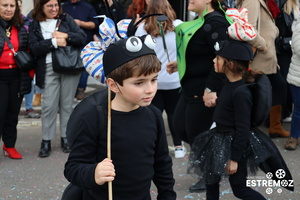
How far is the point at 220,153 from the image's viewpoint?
165 inches

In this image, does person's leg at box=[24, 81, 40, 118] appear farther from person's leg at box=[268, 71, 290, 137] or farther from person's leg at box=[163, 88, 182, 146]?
person's leg at box=[268, 71, 290, 137]

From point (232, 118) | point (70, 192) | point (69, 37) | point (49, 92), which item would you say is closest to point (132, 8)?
point (69, 37)

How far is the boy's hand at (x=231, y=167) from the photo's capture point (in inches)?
161


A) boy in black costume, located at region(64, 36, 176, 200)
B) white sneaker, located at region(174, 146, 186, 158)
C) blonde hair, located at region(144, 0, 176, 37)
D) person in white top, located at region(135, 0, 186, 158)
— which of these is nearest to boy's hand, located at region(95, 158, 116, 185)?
boy in black costume, located at region(64, 36, 176, 200)

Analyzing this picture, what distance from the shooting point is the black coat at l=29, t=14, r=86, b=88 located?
612 centimetres

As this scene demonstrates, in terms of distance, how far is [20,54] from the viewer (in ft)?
19.9

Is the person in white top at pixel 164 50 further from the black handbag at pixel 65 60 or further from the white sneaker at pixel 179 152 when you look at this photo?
the black handbag at pixel 65 60

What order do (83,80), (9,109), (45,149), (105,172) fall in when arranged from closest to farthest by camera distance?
(105,172) → (9,109) → (45,149) → (83,80)

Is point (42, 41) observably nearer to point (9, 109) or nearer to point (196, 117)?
point (9, 109)

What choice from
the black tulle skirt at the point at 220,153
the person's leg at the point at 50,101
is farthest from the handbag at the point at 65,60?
the black tulle skirt at the point at 220,153

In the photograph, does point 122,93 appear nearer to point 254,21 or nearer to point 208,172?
point 208,172

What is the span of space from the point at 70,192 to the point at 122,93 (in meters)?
0.66

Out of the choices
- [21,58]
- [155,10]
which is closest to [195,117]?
[155,10]

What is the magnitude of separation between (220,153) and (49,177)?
2194mm
